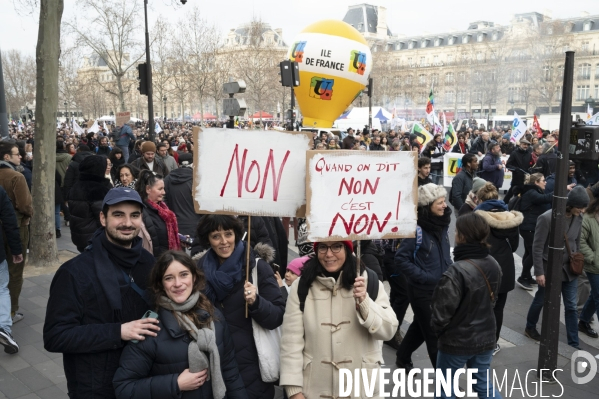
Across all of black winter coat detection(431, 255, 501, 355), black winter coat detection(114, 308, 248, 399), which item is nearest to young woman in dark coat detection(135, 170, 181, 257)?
black winter coat detection(114, 308, 248, 399)

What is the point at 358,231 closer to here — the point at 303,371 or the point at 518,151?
the point at 303,371

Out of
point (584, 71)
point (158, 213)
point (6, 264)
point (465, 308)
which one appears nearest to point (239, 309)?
point (465, 308)

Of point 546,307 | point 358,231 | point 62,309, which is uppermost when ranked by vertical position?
point 358,231

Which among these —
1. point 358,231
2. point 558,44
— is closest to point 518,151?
point 358,231

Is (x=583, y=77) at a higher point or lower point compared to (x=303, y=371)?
higher

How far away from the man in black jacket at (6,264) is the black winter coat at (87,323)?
275cm

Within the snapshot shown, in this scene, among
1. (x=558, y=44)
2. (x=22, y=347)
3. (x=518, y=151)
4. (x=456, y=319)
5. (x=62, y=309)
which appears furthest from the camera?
(x=558, y=44)

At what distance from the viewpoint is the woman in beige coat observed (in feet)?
9.12

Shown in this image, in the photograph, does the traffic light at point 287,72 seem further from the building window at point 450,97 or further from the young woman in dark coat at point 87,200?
the building window at point 450,97

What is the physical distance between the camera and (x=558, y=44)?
59.1 m

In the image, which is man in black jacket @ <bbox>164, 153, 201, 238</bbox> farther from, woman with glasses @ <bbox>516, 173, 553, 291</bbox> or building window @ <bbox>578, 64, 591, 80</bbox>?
building window @ <bbox>578, 64, 591, 80</bbox>

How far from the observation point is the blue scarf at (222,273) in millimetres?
2869

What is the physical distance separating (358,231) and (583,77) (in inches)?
2988

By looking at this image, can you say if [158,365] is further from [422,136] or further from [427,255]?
[422,136]
